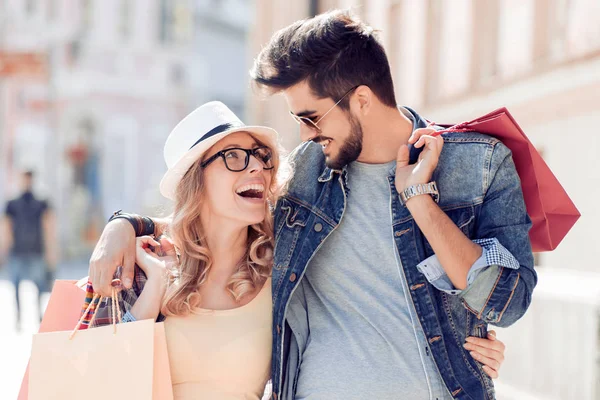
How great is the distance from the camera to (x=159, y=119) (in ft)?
116

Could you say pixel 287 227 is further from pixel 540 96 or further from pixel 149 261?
pixel 540 96

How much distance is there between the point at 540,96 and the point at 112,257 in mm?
7104

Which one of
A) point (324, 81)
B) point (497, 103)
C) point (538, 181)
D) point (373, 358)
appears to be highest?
point (497, 103)

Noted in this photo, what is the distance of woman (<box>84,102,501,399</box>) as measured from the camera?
134 inches

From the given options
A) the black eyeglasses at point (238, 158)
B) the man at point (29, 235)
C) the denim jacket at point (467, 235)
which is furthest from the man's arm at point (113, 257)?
the man at point (29, 235)

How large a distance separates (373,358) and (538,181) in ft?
2.88

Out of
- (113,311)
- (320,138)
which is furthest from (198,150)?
(113,311)

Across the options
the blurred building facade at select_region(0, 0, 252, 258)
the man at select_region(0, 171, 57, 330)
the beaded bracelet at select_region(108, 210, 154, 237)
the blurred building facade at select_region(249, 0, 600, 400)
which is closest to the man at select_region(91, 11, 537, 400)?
the beaded bracelet at select_region(108, 210, 154, 237)

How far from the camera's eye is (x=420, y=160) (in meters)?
3.08

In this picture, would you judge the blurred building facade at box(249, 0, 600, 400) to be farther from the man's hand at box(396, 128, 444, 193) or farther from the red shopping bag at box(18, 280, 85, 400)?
Answer: the red shopping bag at box(18, 280, 85, 400)

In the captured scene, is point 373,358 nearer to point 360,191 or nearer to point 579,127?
point 360,191

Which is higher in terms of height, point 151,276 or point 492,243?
point 492,243

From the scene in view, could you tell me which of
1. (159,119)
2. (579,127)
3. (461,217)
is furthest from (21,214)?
(159,119)

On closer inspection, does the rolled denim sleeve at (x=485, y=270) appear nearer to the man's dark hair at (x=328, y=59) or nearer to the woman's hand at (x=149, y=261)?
the man's dark hair at (x=328, y=59)
